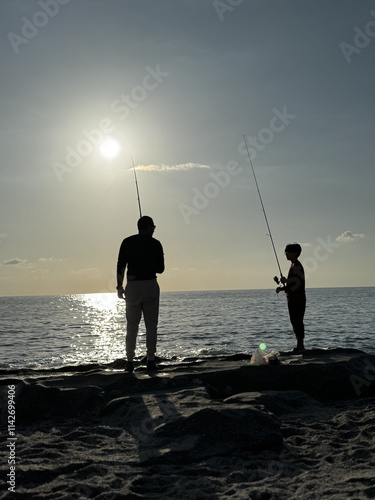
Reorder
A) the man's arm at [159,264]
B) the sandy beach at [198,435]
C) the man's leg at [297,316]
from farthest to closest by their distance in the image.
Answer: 1. the man's leg at [297,316]
2. the man's arm at [159,264]
3. the sandy beach at [198,435]

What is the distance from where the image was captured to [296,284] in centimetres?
754

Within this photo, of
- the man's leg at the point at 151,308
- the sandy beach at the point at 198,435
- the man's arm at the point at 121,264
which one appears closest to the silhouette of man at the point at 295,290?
the sandy beach at the point at 198,435

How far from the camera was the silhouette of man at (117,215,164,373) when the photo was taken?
19.8ft

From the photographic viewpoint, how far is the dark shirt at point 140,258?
6.10 meters

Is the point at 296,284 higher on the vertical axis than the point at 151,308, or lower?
lower

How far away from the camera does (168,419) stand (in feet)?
12.9

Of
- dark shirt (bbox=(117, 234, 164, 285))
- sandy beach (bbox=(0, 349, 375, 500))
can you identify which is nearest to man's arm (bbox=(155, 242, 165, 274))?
dark shirt (bbox=(117, 234, 164, 285))

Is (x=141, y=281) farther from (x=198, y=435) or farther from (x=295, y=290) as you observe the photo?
(x=295, y=290)

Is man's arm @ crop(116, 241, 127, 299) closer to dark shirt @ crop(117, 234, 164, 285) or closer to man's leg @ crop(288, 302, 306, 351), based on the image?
dark shirt @ crop(117, 234, 164, 285)

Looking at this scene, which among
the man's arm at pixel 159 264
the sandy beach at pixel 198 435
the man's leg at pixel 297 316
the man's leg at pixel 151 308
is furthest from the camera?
the man's leg at pixel 297 316

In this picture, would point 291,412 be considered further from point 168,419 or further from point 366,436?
Answer: point 168,419

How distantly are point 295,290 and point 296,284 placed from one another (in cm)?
11

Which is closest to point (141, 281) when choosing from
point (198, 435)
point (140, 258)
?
point (140, 258)

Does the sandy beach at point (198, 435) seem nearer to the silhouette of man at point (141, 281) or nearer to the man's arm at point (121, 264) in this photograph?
the silhouette of man at point (141, 281)
